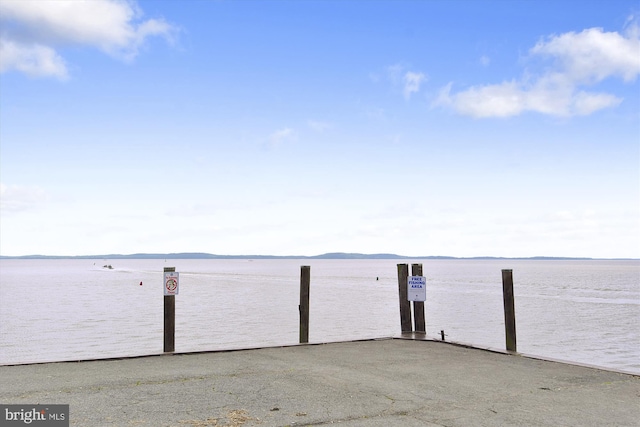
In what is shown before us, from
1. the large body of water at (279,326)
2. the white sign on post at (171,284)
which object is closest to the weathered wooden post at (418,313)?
the large body of water at (279,326)

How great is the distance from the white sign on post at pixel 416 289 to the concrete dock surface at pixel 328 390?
9.92 ft

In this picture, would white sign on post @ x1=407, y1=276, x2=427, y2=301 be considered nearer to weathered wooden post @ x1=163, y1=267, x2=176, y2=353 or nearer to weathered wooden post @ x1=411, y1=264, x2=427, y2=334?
weathered wooden post @ x1=411, y1=264, x2=427, y2=334

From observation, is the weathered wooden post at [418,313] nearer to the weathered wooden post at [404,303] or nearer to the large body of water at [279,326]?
the weathered wooden post at [404,303]

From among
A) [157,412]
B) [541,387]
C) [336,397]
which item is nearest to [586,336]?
[541,387]

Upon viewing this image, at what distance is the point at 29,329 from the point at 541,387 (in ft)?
92.4

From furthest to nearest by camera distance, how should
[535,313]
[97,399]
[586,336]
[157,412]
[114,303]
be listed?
1. [114,303]
2. [535,313]
3. [586,336]
4. [97,399]
5. [157,412]

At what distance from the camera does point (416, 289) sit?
1443 cm

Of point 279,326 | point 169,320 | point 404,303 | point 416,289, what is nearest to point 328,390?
point 169,320

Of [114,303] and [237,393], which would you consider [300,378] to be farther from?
[114,303]

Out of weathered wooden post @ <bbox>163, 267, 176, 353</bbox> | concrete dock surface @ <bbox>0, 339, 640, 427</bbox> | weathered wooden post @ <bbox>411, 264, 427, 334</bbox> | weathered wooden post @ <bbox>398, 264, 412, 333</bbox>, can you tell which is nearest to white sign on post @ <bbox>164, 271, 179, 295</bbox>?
weathered wooden post @ <bbox>163, 267, 176, 353</bbox>

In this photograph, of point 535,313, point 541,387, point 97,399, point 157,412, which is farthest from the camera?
point 535,313

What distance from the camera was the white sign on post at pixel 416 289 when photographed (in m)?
14.4

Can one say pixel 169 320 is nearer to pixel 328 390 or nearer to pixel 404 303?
pixel 328 390

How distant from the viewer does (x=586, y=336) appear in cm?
2828
